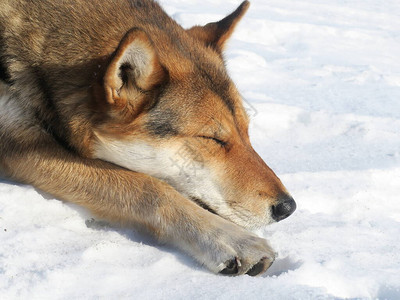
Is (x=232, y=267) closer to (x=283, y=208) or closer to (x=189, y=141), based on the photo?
(x=283, y=208)

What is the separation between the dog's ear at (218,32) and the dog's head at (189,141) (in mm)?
480

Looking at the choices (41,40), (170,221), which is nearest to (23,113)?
(41,40)

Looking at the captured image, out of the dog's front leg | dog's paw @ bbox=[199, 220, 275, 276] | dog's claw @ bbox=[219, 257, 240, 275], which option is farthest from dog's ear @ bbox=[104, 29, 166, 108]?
dog's claw @ bbox=[219, 257, 240, 275]

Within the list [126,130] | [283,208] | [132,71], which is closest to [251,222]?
[283,208]

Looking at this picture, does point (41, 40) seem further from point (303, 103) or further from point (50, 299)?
point (303, 103)

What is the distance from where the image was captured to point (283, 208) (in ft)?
10.00

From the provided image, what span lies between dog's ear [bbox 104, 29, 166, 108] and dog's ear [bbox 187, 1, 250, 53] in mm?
735

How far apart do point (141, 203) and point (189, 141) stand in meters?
0.42

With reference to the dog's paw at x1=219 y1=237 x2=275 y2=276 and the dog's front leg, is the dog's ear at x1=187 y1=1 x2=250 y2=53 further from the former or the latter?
the dog's paw at x1=219 y1=237 x2=275 y2=276

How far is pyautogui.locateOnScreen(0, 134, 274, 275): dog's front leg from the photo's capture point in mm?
2793

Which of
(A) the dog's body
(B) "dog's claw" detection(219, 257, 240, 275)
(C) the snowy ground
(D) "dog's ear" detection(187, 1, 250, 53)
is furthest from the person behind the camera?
(D) "dog's ear" detection(187, 1, 250, 53)

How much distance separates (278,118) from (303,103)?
20.2 inches

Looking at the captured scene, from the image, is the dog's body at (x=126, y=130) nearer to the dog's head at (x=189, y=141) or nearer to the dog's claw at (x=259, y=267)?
the dog's head at (x=189, y=141)

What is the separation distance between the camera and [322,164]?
4.23m
